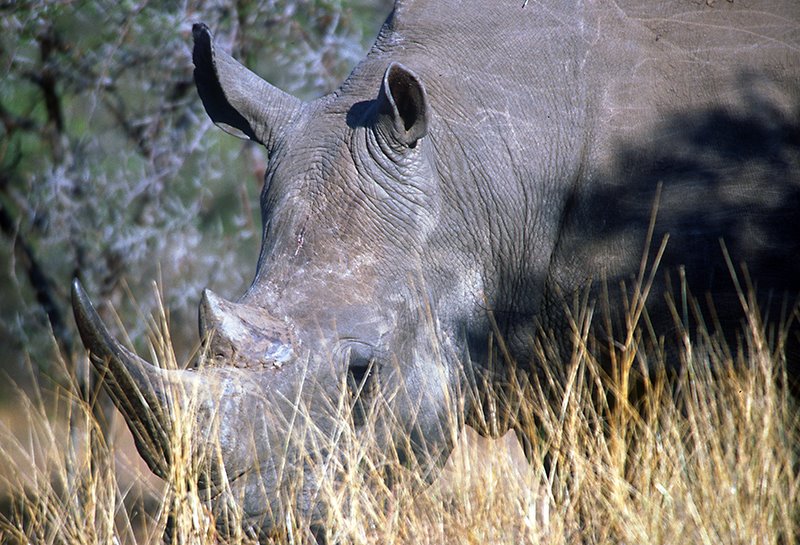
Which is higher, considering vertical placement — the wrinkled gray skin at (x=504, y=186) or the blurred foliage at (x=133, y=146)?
the wrinkled gray skin at (x=504, y=186)

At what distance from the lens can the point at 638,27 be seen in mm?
4164

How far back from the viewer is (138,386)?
3189 millimetres

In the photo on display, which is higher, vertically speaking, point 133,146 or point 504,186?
point 504,186

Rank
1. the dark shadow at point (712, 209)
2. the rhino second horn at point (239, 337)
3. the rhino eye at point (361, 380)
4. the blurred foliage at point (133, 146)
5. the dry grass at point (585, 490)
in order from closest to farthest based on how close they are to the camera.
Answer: the dry grass at point (585, 490), the rhino second horn at point (239, 337), the rhino eye at point (361, 380), the dark shadow at point (712, 209), the blurred foliage at point (133, 146)

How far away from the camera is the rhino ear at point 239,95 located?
434cm

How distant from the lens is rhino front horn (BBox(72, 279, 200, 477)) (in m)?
3.11

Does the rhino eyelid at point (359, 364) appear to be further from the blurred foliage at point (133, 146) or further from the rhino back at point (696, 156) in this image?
the blurred foliage at point (133, 146)

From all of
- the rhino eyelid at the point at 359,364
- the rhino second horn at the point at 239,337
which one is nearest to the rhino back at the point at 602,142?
the rhino eyelid at the point at 359,364

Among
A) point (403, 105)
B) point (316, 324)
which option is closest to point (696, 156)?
point (403, 105)

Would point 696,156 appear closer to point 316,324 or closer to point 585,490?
point 585,490

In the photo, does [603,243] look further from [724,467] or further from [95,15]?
[95,15]

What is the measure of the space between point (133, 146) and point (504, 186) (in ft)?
14.9

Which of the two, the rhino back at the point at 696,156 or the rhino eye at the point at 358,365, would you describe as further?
the rhino back at the point at 696,156

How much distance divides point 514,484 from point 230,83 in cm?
215
